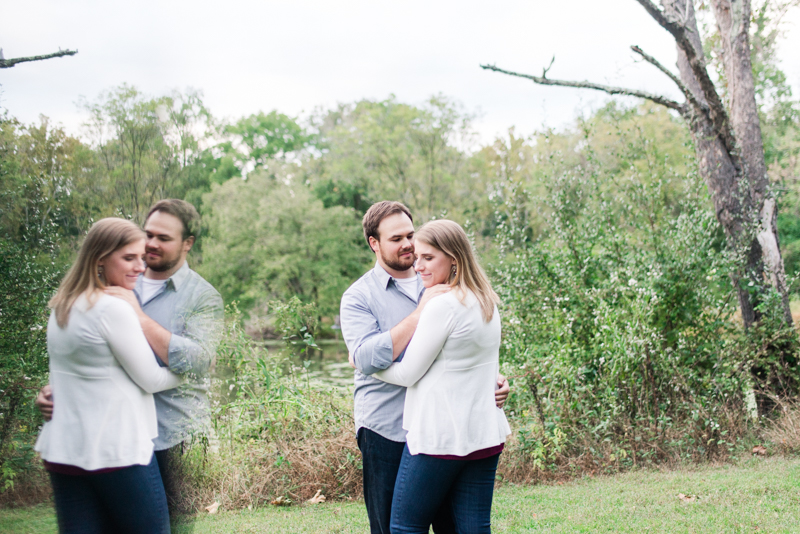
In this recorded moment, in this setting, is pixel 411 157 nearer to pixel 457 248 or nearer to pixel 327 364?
pixel 327 364

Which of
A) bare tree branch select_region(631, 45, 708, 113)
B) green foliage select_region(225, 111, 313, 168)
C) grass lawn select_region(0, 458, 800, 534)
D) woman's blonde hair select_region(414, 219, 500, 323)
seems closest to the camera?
green foliage select_region(225, 111, 313, 168)

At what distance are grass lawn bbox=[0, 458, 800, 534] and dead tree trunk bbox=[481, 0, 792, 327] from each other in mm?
2132

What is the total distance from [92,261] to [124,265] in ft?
0.24

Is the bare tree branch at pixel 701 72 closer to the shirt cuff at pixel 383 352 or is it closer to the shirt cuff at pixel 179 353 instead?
the shirt cuff at pixel 383 352

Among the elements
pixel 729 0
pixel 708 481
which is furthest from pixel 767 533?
pixel 729 0

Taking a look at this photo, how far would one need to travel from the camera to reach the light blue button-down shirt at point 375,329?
2.55 meters

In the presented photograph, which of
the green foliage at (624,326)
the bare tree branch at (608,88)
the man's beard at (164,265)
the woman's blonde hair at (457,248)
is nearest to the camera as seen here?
the man's beard at (164,265)

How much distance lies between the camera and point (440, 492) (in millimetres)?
2297

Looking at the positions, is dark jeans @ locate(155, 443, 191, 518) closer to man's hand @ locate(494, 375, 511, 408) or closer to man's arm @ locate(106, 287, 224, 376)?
man's arm @ locate(106, 287, 224, 376)

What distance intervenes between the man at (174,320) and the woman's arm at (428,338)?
849 mm

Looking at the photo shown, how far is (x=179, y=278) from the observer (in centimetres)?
151

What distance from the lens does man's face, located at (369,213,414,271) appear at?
2.65m

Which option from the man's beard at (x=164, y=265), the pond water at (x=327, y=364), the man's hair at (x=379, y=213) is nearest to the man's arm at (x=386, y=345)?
the man's hair at (x=379, y=213)

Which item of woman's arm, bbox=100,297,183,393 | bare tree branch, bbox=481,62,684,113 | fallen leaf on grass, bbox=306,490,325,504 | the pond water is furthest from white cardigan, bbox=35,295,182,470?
bare tree branch, bbox=481,62,684,113
